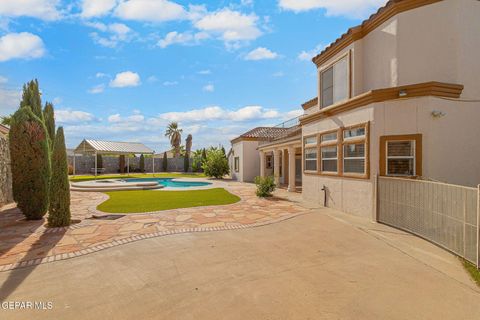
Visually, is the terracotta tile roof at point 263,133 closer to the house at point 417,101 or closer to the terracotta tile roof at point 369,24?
the terracotta tile roof at point 369,24

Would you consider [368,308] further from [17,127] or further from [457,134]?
[17,127]

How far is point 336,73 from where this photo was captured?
37.8ft

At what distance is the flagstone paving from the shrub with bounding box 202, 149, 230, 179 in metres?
18.5

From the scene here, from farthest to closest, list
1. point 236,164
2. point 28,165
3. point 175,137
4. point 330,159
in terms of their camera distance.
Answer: point 175,137
point 236,164
point 330,159
point 28,165

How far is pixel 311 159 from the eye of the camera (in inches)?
515

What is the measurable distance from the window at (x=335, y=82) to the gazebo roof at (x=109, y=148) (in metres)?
28.6

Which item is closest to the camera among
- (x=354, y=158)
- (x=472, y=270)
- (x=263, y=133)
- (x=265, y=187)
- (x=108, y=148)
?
(x=472, y=270)

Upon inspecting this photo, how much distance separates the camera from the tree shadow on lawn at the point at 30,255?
430 centimetres

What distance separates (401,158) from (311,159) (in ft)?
16.1

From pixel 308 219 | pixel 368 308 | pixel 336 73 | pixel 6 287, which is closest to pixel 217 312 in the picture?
pixel 368 308

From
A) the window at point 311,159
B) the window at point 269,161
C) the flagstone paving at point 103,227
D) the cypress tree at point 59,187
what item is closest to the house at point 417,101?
the window at point 311,159

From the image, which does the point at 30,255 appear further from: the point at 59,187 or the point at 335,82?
the point at 335,82

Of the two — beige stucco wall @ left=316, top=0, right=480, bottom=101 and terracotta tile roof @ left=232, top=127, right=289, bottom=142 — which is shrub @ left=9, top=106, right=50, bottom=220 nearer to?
beige stucco wall @ left=316, top=0, right=480, bottom=101

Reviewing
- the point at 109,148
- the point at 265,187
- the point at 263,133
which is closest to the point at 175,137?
the point at 109,148
